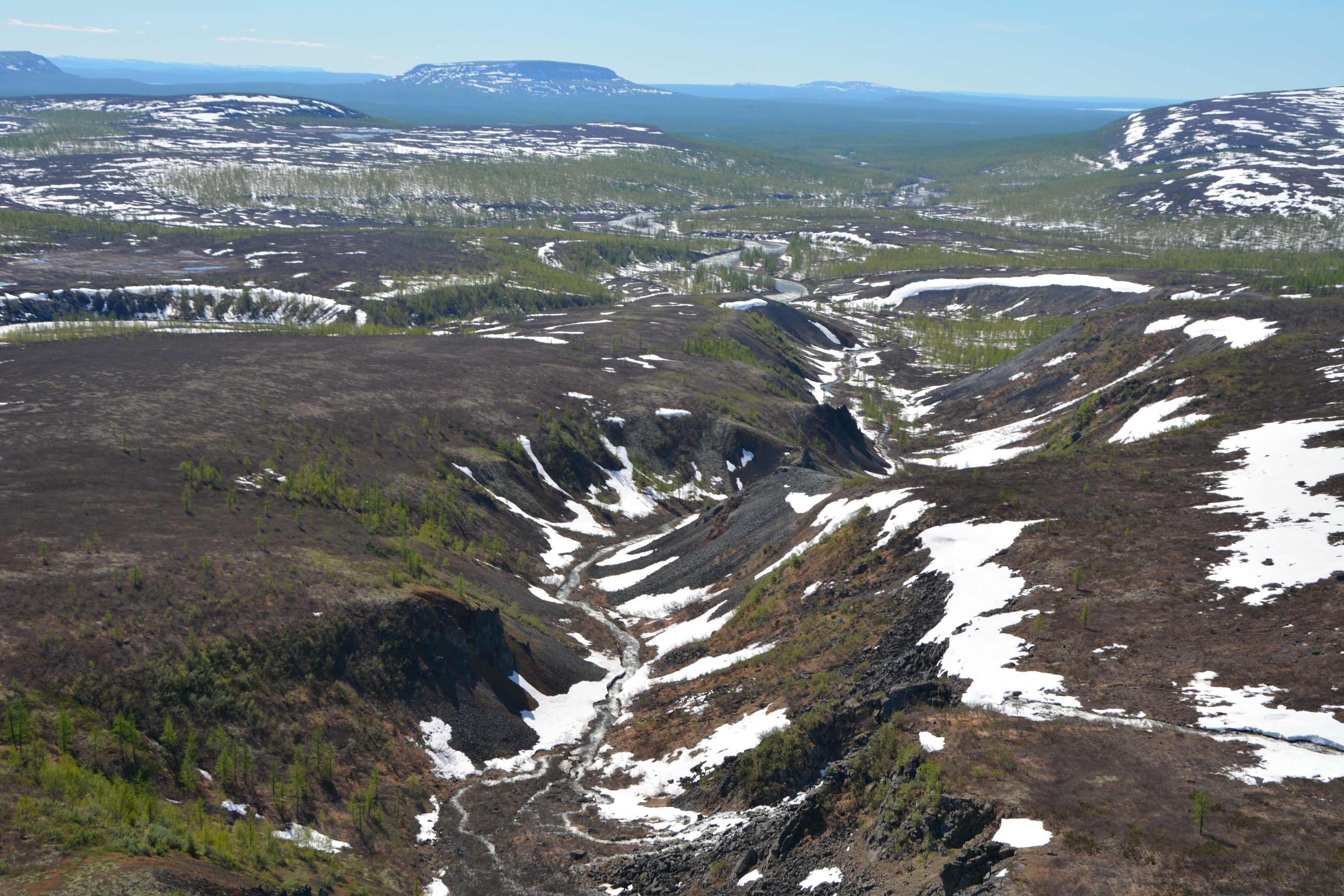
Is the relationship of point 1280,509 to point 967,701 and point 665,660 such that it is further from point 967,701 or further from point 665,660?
point 665,660

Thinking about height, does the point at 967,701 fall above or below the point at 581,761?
above

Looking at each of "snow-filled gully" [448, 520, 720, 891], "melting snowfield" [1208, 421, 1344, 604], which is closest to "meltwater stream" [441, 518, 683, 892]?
"snow-filled gully" [448, 520, 720, 891]

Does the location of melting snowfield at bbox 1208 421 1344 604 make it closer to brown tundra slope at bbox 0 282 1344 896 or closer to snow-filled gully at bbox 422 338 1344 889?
snow-filled gully at bbox 422 338 1344 889

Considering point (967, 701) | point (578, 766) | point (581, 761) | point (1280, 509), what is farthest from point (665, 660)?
point (1280, 509)

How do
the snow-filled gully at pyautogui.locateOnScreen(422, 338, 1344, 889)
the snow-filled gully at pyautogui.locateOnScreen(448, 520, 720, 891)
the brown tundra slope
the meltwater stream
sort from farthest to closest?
the snow-filled gully at pyautogui.locateOnScreen(448, 520, 720, 891)
the meltwater stream
the snow-filled gully at pyautogui.locateOnScreen(422, 338, 1344, 889)
the brown tundra slope

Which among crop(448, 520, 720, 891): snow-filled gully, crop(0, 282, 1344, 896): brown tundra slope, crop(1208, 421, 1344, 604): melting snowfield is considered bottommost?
crop(448, 520, 720, 891): snow-filled gully

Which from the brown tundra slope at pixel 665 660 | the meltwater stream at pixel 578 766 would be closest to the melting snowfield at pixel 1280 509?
the brown tundra slope at pixel 665 660

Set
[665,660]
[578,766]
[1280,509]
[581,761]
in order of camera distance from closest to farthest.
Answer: [1280,509]
[578,766]
[581,761]
[665,660]

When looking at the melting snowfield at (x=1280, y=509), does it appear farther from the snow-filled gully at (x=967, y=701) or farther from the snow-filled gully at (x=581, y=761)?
the snow-filled gully at (x=581, y=761)

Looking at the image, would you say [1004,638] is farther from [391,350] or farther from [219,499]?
[391,350]
